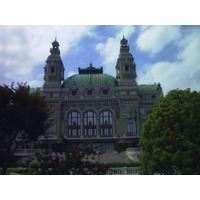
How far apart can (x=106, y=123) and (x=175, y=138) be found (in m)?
39.4

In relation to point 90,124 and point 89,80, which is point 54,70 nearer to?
point 89,80

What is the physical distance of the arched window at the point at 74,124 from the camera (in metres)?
56.1

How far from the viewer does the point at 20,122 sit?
2209cm

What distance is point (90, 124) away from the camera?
185 feet

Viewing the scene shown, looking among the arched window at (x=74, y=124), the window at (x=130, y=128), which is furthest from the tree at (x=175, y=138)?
the arched window at (x=74, y=124)

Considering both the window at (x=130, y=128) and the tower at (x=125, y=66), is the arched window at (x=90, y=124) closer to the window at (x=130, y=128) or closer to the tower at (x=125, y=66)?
the window at (x=130, y=128)

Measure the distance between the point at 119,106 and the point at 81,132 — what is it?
1037 centimetres

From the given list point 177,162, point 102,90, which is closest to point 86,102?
point 102,90

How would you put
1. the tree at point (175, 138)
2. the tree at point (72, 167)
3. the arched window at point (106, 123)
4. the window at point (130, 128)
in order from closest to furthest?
the tree at point (72, 167) → the tree at point (175, 138) → the window at point (130, 128) → the arched window at point (106, 123)

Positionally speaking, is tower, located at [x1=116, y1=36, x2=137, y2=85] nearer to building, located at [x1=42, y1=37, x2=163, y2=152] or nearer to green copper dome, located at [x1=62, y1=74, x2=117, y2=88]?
building, located at [x1=42, y1=37, x2=163, y2=152]

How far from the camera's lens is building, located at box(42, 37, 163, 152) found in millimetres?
54875

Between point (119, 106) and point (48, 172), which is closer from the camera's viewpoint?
point (48, 172)

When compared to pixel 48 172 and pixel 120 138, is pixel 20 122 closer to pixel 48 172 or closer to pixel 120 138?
pixel 48 172

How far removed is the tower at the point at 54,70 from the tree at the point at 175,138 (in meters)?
43.0
